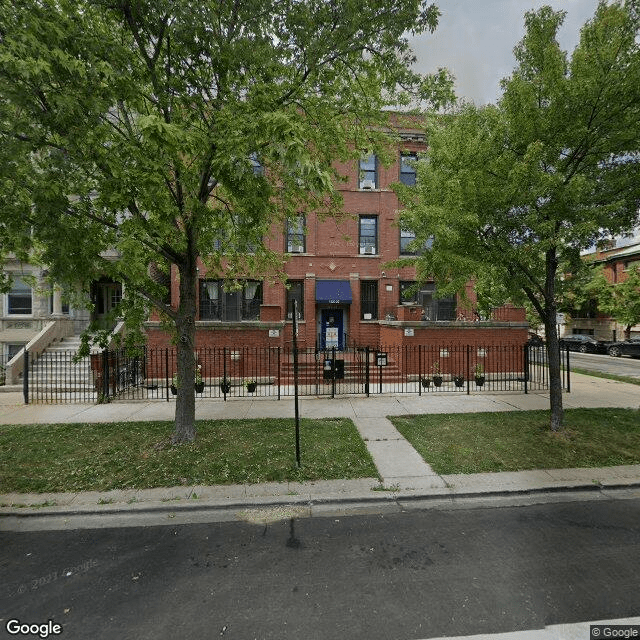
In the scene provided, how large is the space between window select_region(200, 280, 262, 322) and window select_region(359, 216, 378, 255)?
19.1ft

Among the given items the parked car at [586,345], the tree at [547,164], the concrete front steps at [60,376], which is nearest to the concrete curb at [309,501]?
the tree at [547,164]

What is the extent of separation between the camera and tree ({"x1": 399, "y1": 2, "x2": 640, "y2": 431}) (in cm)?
609

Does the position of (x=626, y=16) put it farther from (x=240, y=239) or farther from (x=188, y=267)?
(x=188, y=267)

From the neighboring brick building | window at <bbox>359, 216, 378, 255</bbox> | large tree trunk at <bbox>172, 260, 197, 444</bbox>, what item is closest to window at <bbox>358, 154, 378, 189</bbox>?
window at <bbox>359, 216, 378, 255</bbox>

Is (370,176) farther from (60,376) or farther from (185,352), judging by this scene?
(60,376)

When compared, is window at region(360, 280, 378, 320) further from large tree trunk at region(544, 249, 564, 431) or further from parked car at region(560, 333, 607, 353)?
parked car at region(560, 333, 607, 353)

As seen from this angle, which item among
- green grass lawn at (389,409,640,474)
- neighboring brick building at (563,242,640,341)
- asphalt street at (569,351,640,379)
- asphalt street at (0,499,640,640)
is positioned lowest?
asphalt street at (569,351,640,379)

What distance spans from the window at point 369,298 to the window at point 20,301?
16454 millimetres

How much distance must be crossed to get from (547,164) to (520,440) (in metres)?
5.63

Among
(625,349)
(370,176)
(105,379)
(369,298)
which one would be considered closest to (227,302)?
(105,379)

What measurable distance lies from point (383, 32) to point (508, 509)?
7.82 meters

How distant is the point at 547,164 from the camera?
22.5 ft

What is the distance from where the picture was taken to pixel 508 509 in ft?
15.8

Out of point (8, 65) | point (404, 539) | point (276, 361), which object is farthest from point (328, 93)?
point (276, 361)
